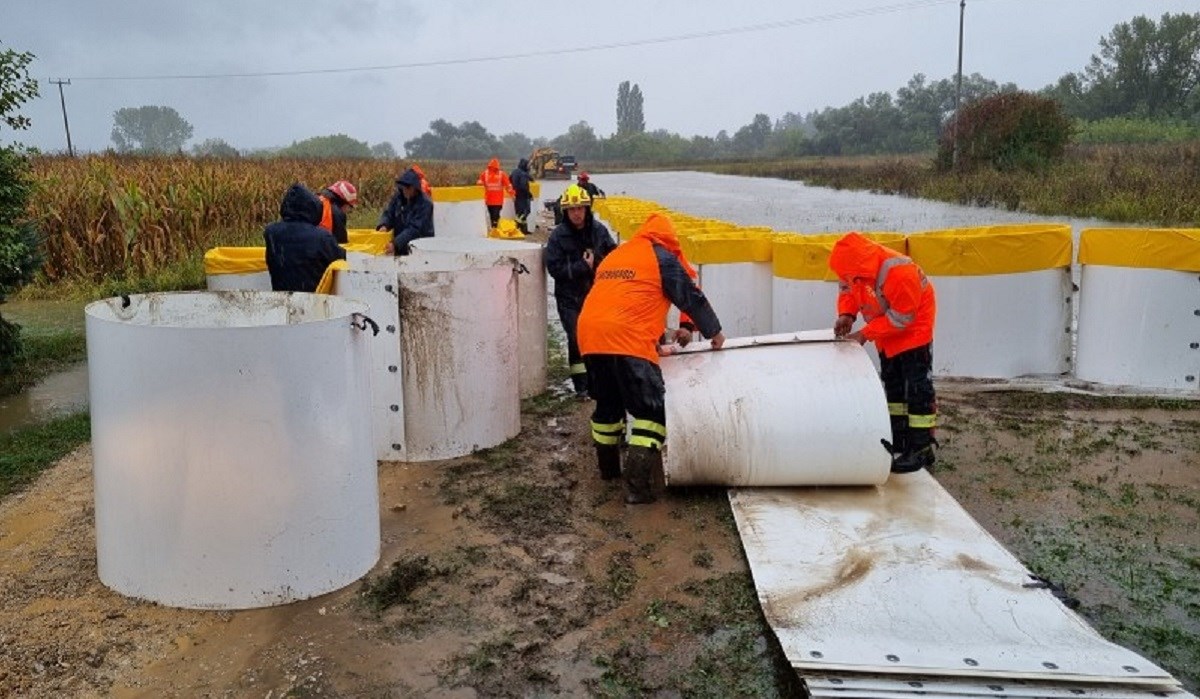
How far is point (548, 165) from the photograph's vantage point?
4556 centimetres

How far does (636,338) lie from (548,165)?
41.3 meters

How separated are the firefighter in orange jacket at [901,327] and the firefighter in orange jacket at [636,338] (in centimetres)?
99

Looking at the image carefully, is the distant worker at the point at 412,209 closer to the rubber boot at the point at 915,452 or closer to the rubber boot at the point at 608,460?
the rubber boot at the point at 608,460

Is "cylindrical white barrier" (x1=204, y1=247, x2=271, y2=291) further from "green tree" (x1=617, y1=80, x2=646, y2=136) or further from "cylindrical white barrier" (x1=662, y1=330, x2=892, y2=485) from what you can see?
"green tree" (x1=617, y1=80, x2=646, y2=136)

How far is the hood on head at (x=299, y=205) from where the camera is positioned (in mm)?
6973

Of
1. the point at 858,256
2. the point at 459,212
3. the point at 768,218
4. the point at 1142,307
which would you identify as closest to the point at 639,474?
the point at 858,256

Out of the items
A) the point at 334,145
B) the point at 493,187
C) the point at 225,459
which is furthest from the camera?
the point at 334,145

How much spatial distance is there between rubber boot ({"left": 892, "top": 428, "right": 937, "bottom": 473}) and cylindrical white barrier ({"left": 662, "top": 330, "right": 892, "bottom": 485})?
1.55ft

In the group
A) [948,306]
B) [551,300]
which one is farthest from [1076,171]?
[948,306]

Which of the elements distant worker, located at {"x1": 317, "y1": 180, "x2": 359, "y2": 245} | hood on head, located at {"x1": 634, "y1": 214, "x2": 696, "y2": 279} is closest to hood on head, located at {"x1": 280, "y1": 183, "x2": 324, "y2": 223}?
distant worker, located at {"x1": 317, "y1": 180, "x2": 359, "y2": 245}

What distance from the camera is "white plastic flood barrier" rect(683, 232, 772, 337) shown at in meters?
7.87

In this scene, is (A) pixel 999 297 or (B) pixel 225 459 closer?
(B) pixel 225 459

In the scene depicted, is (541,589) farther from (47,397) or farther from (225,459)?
(47,397)

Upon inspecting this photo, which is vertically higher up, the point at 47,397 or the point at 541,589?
the point at 47,397
